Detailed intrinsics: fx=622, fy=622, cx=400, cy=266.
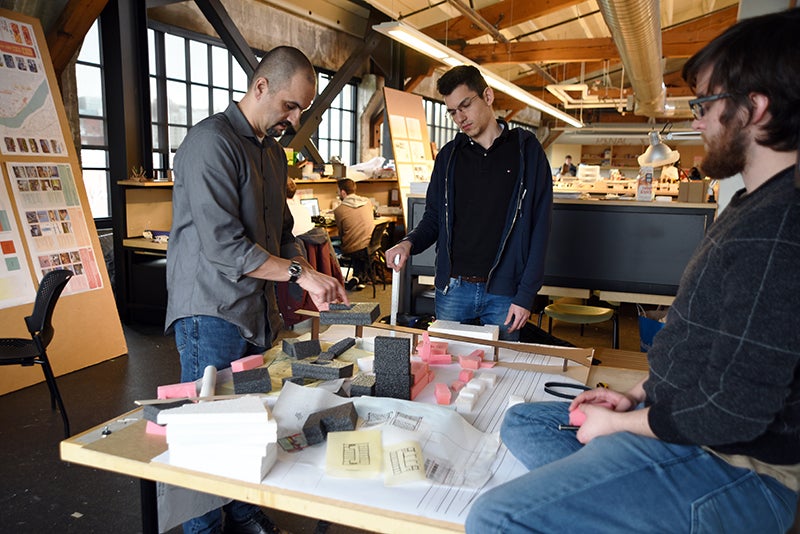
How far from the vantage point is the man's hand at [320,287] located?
6.54 ft

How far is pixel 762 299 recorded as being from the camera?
0.99m

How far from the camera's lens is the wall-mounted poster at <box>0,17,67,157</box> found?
401cm

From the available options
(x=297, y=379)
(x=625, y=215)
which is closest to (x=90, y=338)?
(x=297, y=379)

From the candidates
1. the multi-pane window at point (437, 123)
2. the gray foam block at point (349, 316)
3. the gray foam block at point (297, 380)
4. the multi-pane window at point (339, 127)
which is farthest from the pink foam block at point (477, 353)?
the multi-pane window at point (437, 123)

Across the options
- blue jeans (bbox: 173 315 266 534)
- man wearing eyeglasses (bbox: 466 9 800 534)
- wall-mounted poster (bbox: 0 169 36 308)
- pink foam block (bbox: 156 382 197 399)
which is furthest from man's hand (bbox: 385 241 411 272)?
wall-mounted poster (bbox: 0 169 36 308)

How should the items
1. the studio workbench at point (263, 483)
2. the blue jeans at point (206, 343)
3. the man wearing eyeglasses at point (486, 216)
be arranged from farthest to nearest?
1. the man wearing eyeglasses at point (486, 216)
2. the blue jeans at point (206, 343)
3. the studio workbench at point (263, 483)

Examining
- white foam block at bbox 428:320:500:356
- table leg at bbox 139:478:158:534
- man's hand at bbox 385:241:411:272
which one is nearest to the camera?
table leg at bbox 139:478:158:534

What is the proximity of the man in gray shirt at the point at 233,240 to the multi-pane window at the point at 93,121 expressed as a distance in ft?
16.6

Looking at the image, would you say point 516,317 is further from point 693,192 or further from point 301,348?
point 693,192

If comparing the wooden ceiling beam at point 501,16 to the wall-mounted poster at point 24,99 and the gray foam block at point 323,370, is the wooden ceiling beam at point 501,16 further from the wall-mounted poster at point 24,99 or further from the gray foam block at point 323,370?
the gray foam block at point 323,370

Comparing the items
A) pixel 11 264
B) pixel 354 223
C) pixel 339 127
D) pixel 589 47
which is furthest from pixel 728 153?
pixel 339 127

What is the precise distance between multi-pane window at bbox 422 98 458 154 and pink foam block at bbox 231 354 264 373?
1187 centimetres

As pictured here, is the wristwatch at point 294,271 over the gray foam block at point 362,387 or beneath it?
over

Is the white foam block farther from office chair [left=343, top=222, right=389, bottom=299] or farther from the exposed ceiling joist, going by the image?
the exposed ceiling joist
